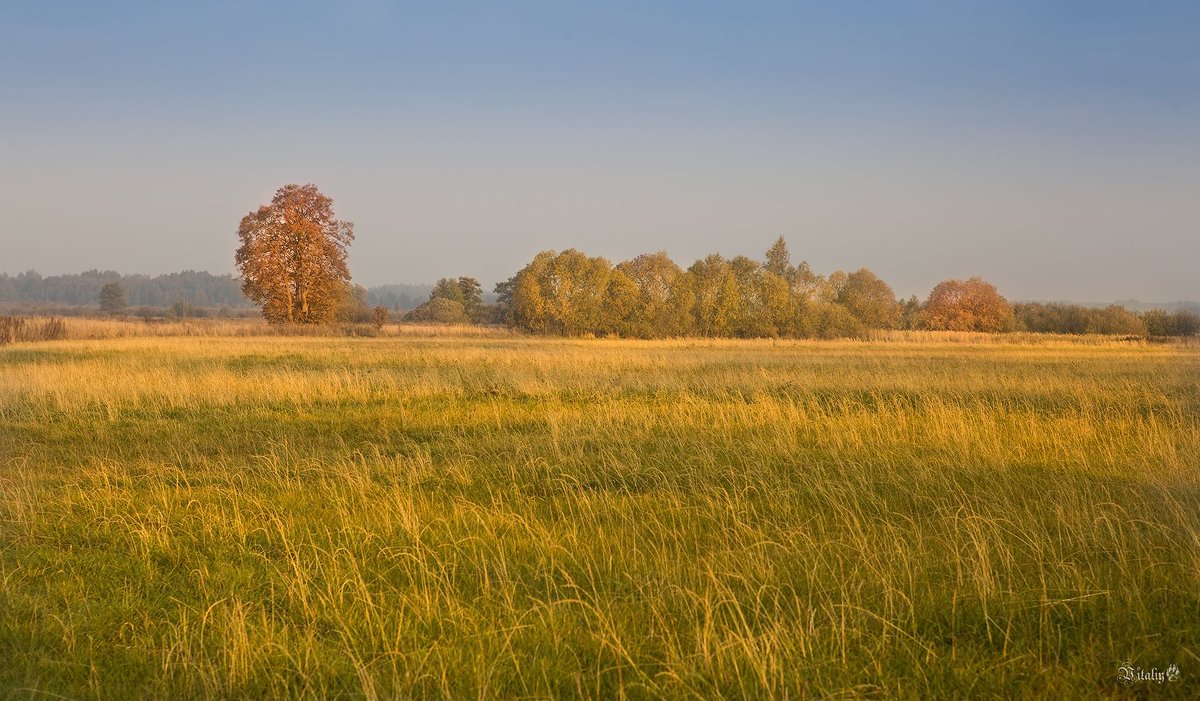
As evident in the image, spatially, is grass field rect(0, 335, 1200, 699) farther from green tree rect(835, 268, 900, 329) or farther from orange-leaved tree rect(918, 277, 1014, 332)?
orange-leaved tree rect(918, 277, 1014, 332)

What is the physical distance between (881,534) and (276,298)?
5733cm

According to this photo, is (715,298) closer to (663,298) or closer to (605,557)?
(663,298)

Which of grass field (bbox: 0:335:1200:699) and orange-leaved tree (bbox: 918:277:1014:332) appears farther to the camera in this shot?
orange-leaved tree (bbox: 918:277:1014:332)

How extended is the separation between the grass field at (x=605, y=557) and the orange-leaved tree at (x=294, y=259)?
4617 centimetres

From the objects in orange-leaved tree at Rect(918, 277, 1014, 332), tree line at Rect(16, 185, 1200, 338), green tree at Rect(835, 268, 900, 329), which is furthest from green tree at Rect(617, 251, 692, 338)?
orange-leaved tree at Rect(918, 277, 1014, 332)

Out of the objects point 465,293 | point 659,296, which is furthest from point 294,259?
point 465,293

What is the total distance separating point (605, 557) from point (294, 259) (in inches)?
2257

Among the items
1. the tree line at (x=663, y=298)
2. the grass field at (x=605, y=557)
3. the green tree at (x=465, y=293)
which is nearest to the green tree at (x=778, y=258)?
the tree line at (x=663, y=298)

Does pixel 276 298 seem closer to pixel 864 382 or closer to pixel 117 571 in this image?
pixel 864 382

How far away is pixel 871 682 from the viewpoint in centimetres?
427

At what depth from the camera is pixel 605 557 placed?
20.4 ft

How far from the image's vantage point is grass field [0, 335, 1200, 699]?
4.41 meters

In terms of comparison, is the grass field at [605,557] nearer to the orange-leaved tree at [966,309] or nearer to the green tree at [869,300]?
the green tree at [869,300]

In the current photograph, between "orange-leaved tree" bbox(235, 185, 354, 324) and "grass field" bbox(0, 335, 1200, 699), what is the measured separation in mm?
46167
